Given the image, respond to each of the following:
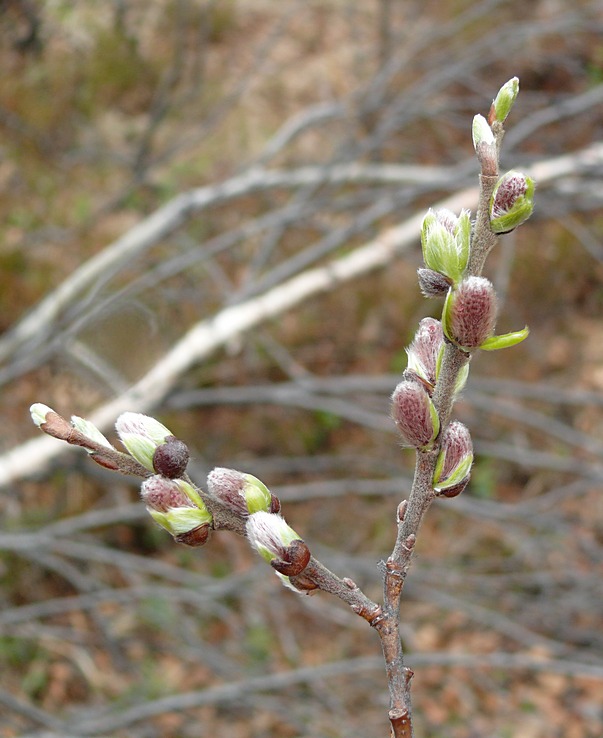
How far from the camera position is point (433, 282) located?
0.57m

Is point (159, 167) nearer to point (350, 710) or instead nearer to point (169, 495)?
point (350, 710)

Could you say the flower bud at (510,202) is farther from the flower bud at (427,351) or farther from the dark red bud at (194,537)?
the dark red bud at (194,537)

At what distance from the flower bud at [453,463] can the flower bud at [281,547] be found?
109 mm

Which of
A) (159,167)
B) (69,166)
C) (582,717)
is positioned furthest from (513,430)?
(69,166)

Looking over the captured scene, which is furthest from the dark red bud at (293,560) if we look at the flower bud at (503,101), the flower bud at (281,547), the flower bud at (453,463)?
the flower bud at (503,101)

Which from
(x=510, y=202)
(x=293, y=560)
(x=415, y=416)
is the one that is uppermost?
(x=510, y=202)

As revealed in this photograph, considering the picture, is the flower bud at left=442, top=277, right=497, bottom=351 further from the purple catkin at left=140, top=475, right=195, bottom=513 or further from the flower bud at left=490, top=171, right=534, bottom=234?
the purple catkin at left=140, top=475, right=195, bottom=513

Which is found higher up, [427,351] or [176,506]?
[427,351]

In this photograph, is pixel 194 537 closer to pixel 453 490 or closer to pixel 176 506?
pixel 176 506

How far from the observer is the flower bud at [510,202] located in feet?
1.68

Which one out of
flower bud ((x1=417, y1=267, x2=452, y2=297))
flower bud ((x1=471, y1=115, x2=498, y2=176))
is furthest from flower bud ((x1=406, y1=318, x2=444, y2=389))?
flower bud ((x1=471, y1=115, x2=498, y2=176))

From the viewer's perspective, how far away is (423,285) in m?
0.58

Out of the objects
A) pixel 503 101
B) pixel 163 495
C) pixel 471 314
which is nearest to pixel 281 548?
pixel 163 495

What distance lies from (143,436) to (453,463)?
0.24 m
